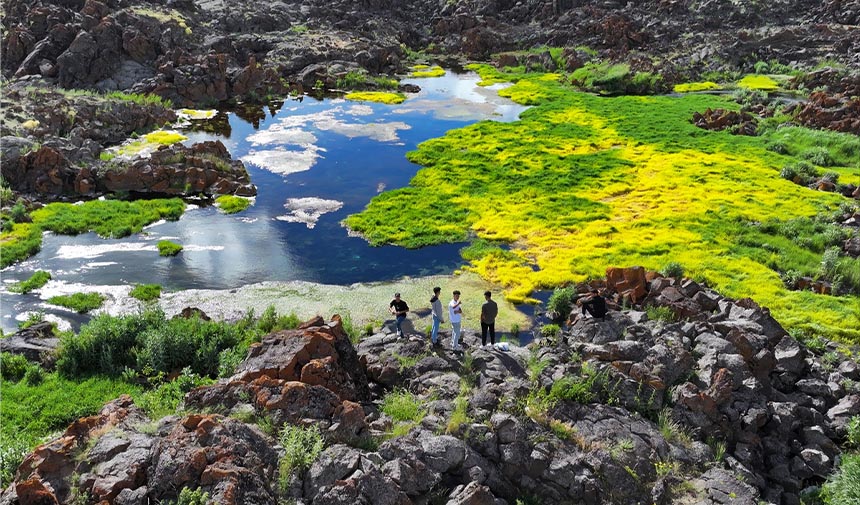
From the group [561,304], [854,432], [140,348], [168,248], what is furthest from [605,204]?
[140,348]

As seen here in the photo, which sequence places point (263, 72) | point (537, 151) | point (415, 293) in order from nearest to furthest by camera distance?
point (415, 293)
point (537, 151)
point (263, 72)

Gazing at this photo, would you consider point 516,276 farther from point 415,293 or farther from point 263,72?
point 263,72

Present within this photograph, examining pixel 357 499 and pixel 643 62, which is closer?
pixel 357 499

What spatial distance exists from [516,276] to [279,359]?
17.6 m

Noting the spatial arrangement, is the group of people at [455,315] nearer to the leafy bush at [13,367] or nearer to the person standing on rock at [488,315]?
the person standing on rock at [488,315]

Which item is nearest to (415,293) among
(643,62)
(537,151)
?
(537,151)

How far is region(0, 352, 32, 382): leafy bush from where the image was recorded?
2419cm

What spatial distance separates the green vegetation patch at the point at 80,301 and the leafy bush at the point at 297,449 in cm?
1925

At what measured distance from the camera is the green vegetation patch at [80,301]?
30402 millimetres

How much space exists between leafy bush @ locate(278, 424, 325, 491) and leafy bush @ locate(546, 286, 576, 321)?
1687 cm

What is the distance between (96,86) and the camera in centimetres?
7281

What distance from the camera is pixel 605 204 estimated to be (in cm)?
4469

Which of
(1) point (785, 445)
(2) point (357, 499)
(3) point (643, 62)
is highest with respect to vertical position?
(3) point (643, 62)

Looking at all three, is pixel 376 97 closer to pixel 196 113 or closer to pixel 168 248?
pixel 196 113
